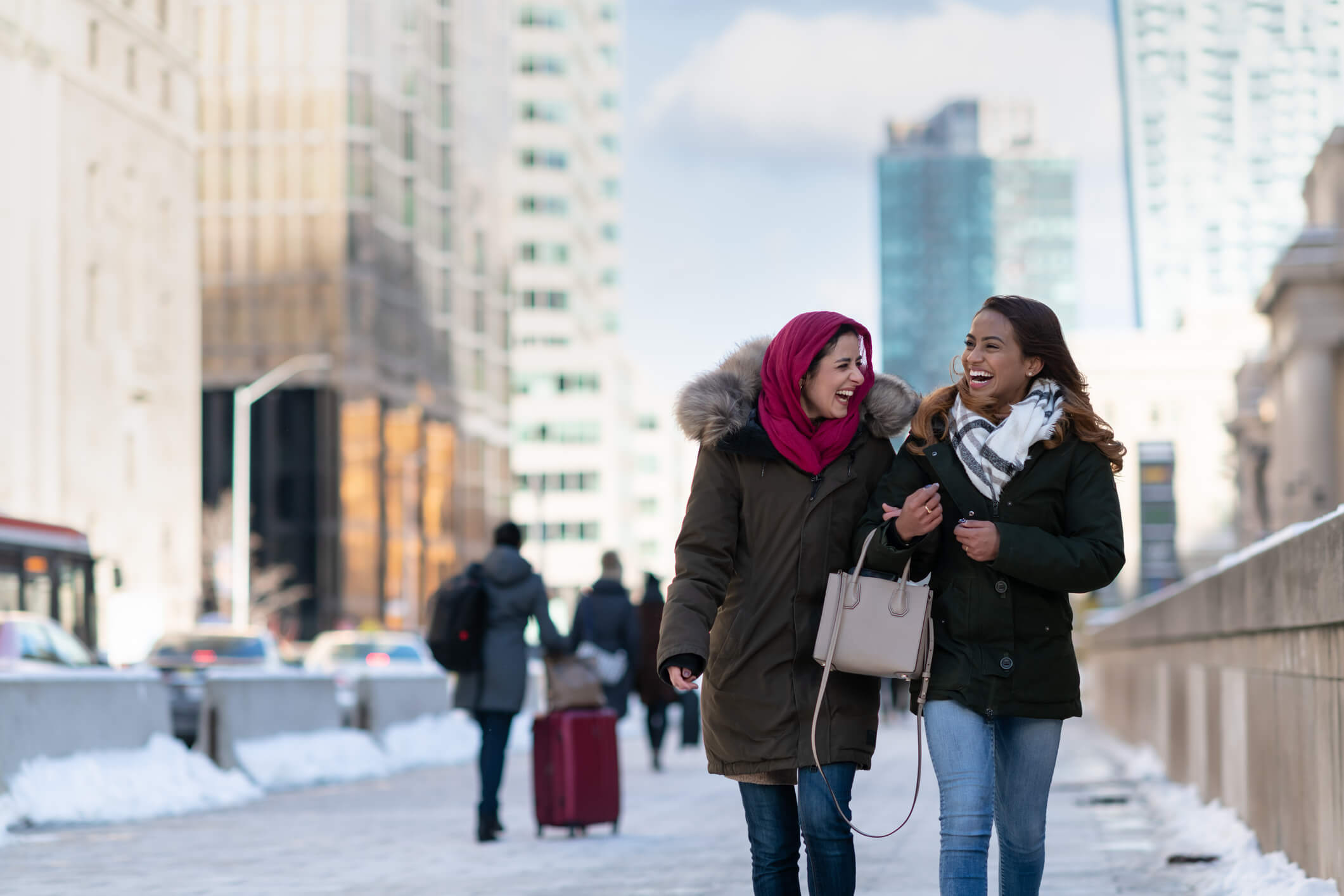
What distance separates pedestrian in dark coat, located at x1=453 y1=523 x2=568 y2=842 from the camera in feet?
39.3

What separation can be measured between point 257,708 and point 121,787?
11.2ft

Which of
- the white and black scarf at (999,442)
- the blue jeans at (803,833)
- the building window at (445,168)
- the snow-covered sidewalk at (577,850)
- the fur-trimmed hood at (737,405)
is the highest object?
the building window at (445,168)

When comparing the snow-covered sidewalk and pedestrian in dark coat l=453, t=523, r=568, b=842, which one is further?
pedestrian in dark coat l=453, t=523, r=568, b=842

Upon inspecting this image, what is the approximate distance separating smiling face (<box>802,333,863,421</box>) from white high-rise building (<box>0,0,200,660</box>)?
49707 millimetres

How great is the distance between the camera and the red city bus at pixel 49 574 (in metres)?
26.7

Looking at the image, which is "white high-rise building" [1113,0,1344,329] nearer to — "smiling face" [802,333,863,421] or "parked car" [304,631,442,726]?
"parked car" [304,631,442,726]

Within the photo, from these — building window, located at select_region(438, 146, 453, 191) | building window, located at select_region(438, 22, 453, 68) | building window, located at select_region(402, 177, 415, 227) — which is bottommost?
building window, located at select_region(402, 177, 415, 227)

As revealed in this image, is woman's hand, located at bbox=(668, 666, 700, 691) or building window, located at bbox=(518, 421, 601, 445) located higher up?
building window, located at bbox=(518, 421, 601, 445)

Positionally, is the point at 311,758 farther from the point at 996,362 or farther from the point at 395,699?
the point at 996,362

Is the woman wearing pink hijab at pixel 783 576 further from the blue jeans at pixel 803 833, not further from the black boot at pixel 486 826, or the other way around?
the black boot at pixel 486 826

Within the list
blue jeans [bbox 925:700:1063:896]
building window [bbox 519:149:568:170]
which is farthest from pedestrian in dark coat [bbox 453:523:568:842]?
building window [bbox 519:149:568:170]

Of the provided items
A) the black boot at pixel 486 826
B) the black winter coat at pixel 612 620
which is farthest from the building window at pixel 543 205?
the black boot at pixel 486 826

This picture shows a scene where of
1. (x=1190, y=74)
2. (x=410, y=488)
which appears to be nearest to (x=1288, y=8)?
(x=410, y=488)

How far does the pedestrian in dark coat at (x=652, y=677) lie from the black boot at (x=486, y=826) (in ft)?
22.1
